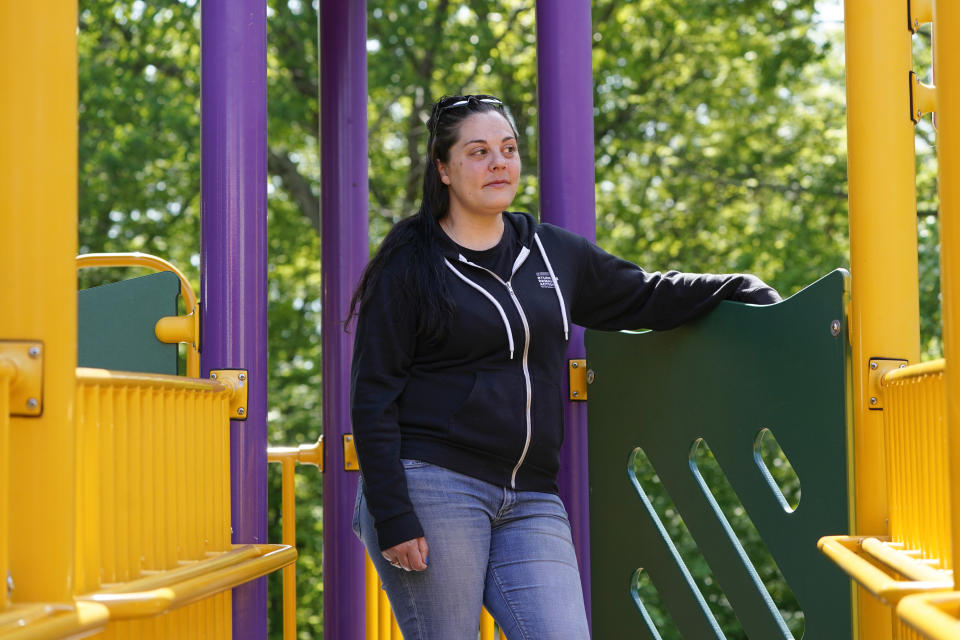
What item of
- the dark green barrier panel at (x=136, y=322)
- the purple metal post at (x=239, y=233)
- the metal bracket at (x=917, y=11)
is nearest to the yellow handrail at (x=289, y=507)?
the dark green barrier panel at (x=136, y=322)

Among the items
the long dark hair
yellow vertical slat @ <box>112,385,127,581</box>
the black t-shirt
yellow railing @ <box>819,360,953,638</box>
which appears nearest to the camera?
yellow railing @ <box>819,360,953,638</box>

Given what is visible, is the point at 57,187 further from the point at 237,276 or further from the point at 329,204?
Result: the point at 329,204

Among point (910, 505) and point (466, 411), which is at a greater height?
point (466, 411)

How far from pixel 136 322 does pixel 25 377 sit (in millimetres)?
1866

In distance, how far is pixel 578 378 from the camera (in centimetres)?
396

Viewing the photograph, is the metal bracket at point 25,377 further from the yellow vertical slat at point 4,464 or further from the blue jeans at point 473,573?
the blue jeans at point 473,573

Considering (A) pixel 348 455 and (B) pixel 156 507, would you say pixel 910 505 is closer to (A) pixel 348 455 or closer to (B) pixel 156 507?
(B) pixel 156 507

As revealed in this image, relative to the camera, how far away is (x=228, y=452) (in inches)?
130

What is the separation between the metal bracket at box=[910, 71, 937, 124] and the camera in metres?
2.92

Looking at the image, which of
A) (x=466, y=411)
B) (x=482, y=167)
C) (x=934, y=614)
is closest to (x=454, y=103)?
(x=482, y=167)

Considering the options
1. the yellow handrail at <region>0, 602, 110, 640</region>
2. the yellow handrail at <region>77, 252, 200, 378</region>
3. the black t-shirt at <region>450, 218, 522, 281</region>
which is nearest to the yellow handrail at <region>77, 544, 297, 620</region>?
the yellow handrail at <region>0, 602, 110, 640</region>

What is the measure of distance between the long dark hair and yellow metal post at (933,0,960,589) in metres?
1.36

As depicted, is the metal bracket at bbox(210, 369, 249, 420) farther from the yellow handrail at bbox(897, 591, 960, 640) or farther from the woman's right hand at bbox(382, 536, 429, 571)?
the yellow handrail at bbox(897, 591, 960, 640)

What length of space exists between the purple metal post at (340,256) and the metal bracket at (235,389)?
0.98m
